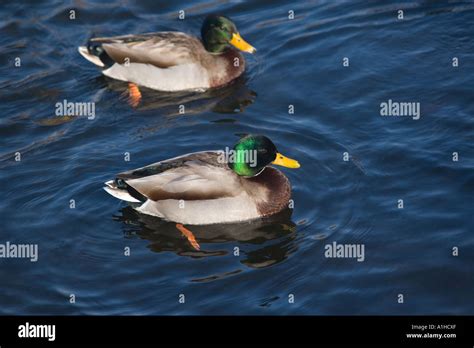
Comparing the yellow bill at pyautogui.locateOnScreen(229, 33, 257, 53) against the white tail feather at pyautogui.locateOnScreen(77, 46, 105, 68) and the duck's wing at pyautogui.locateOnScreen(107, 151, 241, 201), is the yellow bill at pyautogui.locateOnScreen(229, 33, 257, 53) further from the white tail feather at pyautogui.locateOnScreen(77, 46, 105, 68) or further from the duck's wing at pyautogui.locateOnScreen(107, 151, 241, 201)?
the duck's wing at pyautogui.locateOnScreen(107, 151, 241, 201)

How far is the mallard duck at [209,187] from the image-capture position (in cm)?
1220

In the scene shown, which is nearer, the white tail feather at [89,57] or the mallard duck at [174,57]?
the mallard duck at [174,57]

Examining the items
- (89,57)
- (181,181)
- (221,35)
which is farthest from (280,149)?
(89,57)

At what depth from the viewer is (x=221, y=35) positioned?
622 inches

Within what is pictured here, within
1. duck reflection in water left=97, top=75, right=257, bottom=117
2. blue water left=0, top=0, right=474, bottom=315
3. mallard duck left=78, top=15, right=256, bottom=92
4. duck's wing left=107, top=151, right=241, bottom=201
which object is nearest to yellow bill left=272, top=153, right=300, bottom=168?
blue water left=0, top=0, right=474, bottom=315

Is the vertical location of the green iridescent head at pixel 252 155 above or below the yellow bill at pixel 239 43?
below

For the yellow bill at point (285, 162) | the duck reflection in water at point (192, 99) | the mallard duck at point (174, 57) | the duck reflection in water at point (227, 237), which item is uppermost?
the mallard duck at point (174, 57)

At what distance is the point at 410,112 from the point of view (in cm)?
1422

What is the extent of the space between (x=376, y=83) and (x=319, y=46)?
1632mm

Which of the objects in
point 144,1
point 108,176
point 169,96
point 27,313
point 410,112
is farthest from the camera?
point 144,1

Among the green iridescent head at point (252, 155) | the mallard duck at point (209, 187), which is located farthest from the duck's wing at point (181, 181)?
the green iridescent head at point (252, 155)

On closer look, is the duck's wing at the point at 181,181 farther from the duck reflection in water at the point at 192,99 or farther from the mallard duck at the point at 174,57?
the mallard duck at the point at 174,57

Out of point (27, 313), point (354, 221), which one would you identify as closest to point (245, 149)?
point (354, 221)

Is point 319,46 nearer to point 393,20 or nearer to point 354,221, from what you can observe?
point 393,20
